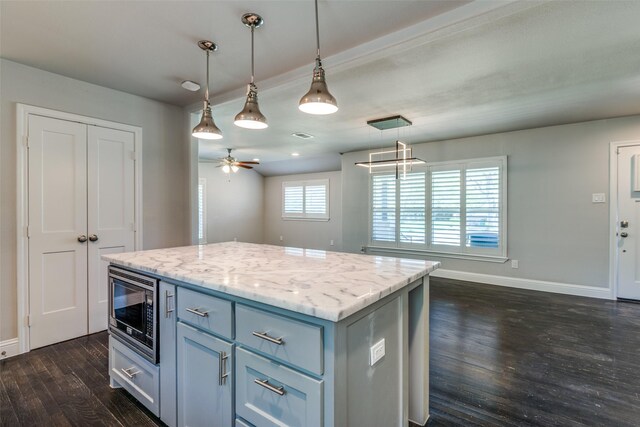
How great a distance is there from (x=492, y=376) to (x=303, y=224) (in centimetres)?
669

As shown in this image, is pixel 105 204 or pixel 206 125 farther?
pixel 105 204

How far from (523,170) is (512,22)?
3376 mm

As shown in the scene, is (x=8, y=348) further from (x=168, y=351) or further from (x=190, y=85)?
(x=190, y=85)

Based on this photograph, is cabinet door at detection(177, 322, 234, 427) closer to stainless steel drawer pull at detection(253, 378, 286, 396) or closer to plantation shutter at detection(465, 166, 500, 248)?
stainless steel drawer pull at detection(253, 378, 286, 396)

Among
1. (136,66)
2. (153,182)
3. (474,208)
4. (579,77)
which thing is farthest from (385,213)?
(136,66)

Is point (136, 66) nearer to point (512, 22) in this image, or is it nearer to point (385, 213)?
point (512, 22)

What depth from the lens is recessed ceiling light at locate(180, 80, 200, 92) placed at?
3087 mm

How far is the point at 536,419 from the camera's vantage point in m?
1.84

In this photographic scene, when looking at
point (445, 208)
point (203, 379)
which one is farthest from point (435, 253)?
point (203, 379)

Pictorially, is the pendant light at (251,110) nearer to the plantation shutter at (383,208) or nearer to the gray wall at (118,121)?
the gray wall at (118,121)

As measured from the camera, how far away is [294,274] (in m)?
1.60

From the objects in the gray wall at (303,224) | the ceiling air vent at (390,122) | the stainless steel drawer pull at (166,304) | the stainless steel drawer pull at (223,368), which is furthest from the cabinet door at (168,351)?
the gray wall at (303,224)

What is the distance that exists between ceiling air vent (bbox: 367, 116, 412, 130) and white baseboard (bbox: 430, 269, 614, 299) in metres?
2.81

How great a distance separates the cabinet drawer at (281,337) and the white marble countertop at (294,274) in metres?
0.08
